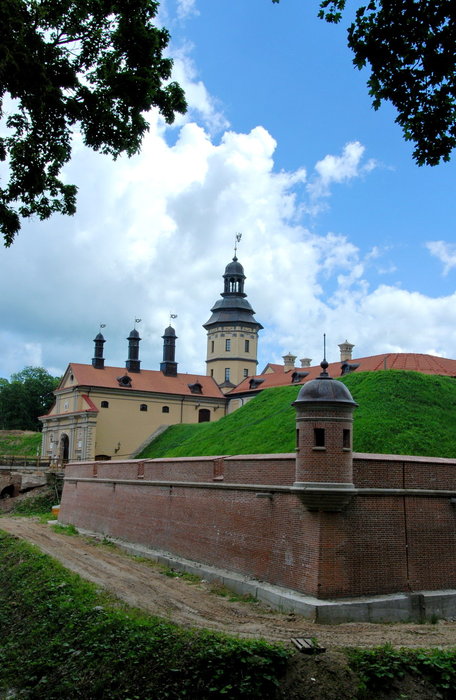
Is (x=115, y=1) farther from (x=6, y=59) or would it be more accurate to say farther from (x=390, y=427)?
(x=390, y=427)

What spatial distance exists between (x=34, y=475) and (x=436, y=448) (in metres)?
28.9

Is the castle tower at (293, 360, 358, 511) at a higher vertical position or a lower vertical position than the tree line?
lower

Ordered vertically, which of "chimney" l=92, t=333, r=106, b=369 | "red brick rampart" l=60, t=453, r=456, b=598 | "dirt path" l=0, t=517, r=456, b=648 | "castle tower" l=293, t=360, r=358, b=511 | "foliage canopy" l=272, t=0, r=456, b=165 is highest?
"chimney" l=92, t=333, r=106, b=369

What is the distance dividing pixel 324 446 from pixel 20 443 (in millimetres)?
55859

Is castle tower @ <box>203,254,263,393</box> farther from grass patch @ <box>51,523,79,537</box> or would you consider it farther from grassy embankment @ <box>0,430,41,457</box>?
Result: grass patch @ <box>51,523,79,537</box>

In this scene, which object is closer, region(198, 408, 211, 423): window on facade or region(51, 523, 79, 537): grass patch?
region(51, 523, 79, 537): grass patch

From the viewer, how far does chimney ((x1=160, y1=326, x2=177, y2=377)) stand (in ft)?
196

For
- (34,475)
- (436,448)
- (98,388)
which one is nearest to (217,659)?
(436,448)

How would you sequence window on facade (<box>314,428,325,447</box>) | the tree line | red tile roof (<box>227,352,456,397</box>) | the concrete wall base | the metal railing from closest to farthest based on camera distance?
the concrete wall base, window on facade (<box>314,428,325,447</box>), red tile roof (<box>227,352,456,397</box>), the metal railing, the tree line

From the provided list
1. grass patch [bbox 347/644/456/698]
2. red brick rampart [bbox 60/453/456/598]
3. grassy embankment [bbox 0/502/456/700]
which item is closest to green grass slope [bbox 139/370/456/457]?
red brick rampart [bbox 60/453/456/598]

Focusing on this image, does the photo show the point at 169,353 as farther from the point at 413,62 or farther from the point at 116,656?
the point at 413,62

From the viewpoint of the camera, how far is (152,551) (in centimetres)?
2317

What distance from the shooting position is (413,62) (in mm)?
8852

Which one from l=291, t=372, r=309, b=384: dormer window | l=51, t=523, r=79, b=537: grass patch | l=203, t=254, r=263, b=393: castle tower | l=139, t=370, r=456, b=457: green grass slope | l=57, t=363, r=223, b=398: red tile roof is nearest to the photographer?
l=139, t=370, r=456, b=457: green grass slope
